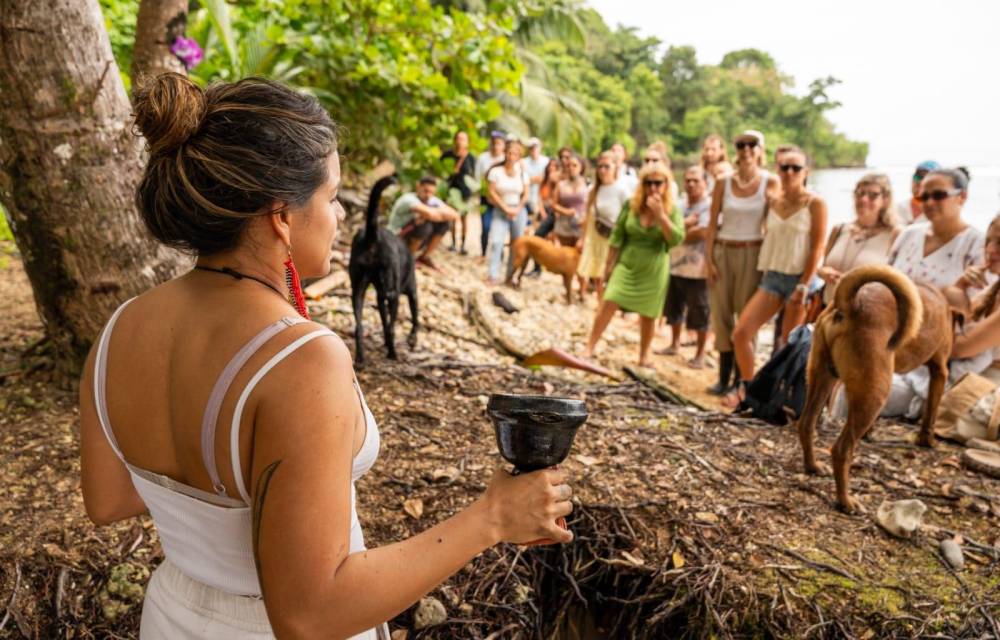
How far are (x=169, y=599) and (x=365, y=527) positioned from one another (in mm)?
1519

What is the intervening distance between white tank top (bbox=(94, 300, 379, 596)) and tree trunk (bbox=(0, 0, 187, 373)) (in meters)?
2.20

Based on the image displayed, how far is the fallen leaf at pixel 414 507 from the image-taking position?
9.25 feet

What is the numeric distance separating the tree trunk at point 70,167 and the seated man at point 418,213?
13.7 ft

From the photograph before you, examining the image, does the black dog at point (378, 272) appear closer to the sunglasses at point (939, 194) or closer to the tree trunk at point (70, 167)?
the tree trunk at point (70, 167)

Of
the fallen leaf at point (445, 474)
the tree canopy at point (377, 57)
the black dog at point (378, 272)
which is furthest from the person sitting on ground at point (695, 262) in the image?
the fallen leaf at point (445, 474)

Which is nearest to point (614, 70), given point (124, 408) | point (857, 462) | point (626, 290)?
point (626, 290)

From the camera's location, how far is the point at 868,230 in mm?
4992

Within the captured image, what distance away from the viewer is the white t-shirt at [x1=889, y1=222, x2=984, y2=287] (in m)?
4.06

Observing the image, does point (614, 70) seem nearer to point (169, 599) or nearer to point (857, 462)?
point (857, 462)

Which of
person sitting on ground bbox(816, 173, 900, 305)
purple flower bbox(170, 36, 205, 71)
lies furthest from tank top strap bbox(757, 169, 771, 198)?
purple flower bbox(170, 36, 205, 71)

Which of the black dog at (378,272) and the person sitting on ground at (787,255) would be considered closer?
the black dog at (378,272)

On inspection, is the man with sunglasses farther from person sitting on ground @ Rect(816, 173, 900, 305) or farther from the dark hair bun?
the dark hair bun

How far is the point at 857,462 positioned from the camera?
3566mm

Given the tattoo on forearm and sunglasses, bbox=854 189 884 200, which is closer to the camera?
the tattoo on forearm
